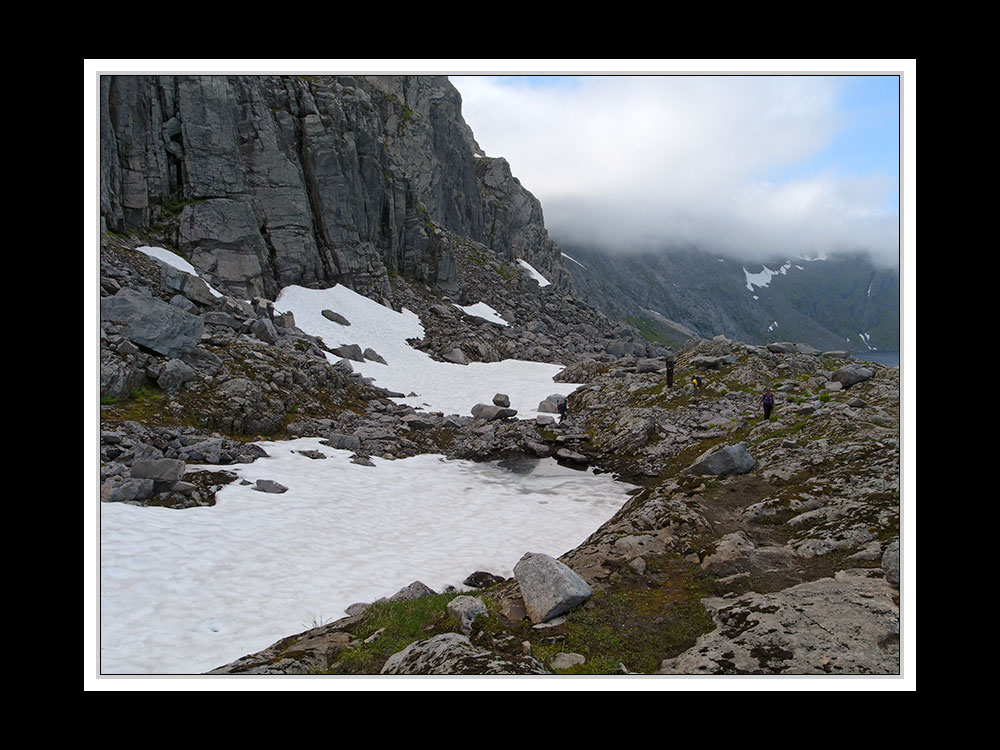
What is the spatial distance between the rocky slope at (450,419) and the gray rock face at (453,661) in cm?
3

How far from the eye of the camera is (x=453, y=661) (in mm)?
6215

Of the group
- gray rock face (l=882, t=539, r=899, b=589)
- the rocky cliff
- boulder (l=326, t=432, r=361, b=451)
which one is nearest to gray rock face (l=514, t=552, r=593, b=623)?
gray rock face (l=882, t=539, r=899, b=589)

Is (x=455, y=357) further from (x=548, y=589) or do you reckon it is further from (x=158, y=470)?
(x=548, y=589)

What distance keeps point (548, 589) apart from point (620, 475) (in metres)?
16.7

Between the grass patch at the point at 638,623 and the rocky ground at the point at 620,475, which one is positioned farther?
the rocky ground at the point at 620,475

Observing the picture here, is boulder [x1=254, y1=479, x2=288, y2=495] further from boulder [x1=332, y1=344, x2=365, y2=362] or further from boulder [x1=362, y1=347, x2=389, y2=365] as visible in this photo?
boulder [x1=362, y1=347, x2=389, y2=365]

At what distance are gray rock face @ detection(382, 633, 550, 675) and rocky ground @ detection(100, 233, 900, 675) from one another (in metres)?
0.03

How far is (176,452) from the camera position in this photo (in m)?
17.7

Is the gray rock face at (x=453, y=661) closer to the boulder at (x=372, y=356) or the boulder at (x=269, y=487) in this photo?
the boulder at (x=269, y=487)

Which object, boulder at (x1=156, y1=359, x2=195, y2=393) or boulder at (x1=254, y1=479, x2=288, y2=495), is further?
boulder at (x1=156, y1=359, x2=195, y2=393)

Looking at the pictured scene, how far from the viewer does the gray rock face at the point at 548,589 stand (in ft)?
25.7

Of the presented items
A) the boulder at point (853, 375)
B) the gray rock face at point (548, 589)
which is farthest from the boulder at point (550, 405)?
the gray rock face at point (548, 589)

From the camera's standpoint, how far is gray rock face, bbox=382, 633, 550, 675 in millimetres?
6105

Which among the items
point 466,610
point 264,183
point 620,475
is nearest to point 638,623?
point 466,610
